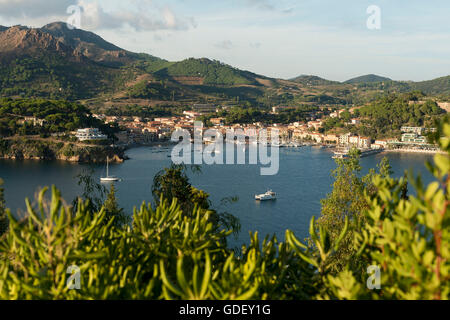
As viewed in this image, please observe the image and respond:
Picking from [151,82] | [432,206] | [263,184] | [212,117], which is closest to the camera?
[432,206]

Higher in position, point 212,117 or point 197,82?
point 197,82

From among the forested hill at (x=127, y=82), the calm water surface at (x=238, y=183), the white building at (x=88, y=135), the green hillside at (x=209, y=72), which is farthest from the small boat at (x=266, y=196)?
the green hillside at (x=209, y=72)

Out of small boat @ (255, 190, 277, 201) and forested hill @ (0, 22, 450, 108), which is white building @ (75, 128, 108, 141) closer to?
small boat @ (255, 190, 277, 201)

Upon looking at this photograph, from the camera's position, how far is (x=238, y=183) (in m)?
27.5

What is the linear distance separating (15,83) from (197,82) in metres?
49.0

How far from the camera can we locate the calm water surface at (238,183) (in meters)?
19.5

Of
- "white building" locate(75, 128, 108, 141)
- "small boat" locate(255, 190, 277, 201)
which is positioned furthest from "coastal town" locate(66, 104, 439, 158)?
"small boat" locate(255, 190, 277, 201)

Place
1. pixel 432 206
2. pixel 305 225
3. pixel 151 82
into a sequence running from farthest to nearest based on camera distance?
pixel 151 82, pixel 305 225, pixel 432 206

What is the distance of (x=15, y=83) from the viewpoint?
66812 mm

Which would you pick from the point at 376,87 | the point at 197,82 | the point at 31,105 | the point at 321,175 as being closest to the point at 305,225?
the point at 321,175

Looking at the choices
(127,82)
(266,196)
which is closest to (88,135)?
(266,196)

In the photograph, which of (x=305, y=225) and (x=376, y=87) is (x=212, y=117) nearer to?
(x=305, y=225)

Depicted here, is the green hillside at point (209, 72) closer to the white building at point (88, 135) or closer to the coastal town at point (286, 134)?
the coastal town at point (286, 134)

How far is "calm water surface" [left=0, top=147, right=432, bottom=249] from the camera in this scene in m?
19.5
